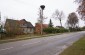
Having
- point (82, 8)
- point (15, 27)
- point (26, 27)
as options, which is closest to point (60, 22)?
point (26, 27)

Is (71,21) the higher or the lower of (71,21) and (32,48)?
the higher

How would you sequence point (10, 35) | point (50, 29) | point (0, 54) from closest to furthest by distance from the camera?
point (0, 54)
point (10, 35)
point (50, 29)

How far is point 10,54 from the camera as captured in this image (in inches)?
631

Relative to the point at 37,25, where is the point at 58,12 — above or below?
above

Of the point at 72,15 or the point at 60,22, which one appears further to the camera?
the point at 72,15

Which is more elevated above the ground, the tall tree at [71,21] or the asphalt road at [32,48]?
the tall tree at [71,21]

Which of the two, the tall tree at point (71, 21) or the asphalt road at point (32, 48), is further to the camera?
the tall tree at point (71, 21)

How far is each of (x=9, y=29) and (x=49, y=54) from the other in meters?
30.9

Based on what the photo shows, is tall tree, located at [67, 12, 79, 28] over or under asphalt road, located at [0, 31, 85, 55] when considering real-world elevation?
over

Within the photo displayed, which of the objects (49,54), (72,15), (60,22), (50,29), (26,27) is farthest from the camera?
(72,15)

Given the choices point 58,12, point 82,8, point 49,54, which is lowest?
point 49,54

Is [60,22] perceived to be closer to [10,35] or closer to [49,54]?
[10,35]

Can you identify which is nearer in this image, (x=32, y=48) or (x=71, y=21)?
Answer: (x=32, y=48)

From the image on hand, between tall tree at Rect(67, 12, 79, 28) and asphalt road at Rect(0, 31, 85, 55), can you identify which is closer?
asphalt road at Rect(0, 31, 85, 55)
